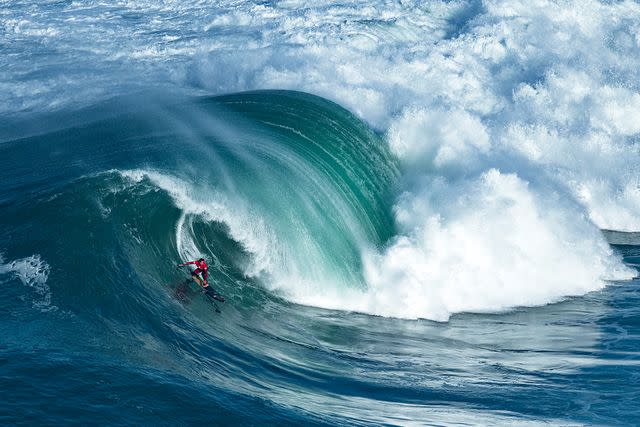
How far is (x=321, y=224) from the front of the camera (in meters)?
17.0

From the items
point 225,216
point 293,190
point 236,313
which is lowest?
point 236,313

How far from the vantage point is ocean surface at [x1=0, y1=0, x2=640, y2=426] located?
11047mm

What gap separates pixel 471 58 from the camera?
96.9 ft

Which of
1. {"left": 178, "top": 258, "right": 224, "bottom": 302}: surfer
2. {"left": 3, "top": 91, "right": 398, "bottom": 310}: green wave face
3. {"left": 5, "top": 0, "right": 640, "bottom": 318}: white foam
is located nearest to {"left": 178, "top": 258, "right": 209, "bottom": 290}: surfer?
{"left": 178, "top": 258, "right": 224, "bottom": 302}: surfer

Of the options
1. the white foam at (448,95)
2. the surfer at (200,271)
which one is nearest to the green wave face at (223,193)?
the white foam at (448,95)

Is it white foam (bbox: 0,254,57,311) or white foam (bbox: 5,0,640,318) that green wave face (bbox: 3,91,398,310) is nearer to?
white foam (bbox: 5,0,640,318)

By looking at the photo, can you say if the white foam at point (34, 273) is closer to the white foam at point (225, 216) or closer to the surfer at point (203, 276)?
the surfer at point (203, 276)

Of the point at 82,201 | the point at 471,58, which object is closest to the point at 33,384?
the point at 82,201

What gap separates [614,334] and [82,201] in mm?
9683

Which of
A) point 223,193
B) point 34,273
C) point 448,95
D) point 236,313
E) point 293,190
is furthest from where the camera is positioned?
point 448,95

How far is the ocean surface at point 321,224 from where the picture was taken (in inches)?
435

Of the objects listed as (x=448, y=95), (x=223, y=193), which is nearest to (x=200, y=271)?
(x=223, y=193)

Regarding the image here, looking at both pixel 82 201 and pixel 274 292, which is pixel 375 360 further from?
pixel 82 201

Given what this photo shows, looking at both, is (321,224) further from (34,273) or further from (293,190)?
(34,273)
